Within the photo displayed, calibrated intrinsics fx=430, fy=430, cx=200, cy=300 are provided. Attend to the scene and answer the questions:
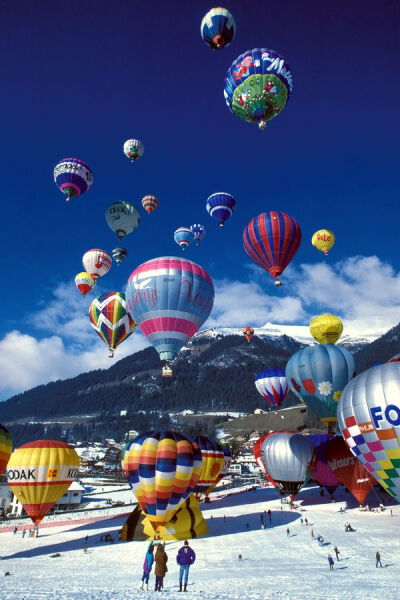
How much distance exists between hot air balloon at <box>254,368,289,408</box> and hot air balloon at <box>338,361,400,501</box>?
1518 inches

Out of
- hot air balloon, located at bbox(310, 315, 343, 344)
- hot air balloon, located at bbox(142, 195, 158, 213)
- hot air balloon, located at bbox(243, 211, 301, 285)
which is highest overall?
hot air balloon, located at bbox(142, 195, 158, 213)

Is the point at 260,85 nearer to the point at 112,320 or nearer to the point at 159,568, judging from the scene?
the point at 112,320

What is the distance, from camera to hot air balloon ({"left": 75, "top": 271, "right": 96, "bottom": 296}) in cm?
4575

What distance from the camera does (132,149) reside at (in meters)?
44.5

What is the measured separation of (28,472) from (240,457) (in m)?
104

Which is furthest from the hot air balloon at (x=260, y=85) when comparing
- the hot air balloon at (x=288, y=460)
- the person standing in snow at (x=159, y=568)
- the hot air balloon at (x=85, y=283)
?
the hot air balloon at (x=85, y=283)

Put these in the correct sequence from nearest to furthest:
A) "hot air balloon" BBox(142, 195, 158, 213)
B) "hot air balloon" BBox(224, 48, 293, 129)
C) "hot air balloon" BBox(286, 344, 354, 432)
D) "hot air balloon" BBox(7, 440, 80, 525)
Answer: "hot air balloon" BBox(224, 48, 293, 129), "hot air balloon" BBox(7, 440, 80, 525), "hot air balloon" BBox(286, 344, 354, 432), "hot air balloon" BBox(142, 195, 158, 213)

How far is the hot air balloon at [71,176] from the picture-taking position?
122 ft

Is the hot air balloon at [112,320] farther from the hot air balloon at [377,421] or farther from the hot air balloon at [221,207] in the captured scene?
the hot air balloon at [377,421]

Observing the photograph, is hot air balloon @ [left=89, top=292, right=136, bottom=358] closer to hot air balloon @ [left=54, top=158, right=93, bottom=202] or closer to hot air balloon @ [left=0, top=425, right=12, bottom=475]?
hot air balloon @ [left=54, top=158, right=93, bottom=202]

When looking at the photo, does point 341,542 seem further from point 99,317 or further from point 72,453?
point 99,317

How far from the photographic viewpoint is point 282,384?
6297 cm

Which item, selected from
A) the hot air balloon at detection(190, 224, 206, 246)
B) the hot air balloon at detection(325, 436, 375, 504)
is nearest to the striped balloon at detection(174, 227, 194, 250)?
the hot air balloon at detection(190, 224, 206, 246)

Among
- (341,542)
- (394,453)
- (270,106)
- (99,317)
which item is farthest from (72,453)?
(270,106)
